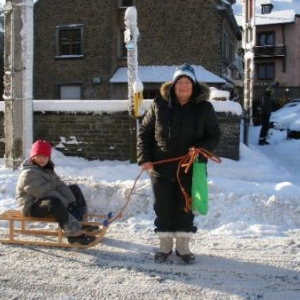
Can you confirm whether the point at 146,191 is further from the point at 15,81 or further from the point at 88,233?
the point at 15,81

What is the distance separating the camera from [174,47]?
75.0 feet

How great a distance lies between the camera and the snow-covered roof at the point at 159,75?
71.4ft

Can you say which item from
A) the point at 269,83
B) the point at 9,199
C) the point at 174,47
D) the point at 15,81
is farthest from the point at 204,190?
the point at 269,83

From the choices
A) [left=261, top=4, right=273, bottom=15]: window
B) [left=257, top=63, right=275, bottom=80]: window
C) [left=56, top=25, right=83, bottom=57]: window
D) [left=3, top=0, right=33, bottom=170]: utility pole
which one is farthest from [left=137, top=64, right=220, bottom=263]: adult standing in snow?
[left=261, top=4, right=273, bottom=15]: window

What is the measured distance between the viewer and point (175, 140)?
4395mm

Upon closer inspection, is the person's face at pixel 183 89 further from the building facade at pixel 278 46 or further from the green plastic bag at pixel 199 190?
the building facade at pixel 278 46

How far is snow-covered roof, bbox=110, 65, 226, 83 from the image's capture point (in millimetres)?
21766

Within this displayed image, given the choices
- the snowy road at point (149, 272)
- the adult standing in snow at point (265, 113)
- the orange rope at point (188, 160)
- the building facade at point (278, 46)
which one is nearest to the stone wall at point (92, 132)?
the snowy road at point (149, 272)

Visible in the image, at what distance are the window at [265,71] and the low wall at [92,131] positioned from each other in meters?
33.3

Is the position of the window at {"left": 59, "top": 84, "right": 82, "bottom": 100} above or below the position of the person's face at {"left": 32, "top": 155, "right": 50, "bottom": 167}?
above

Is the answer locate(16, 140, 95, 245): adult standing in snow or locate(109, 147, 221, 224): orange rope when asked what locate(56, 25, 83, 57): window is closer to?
locate(16, 140, 95, 245): adult standing in snow

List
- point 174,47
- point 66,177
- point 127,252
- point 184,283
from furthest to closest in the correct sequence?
1. point 174,47
2. point 66,177
3. point 127,252
4. point 184,283

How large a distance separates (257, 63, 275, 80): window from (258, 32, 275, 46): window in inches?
71.6

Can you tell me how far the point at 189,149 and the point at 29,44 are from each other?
4.76 m
